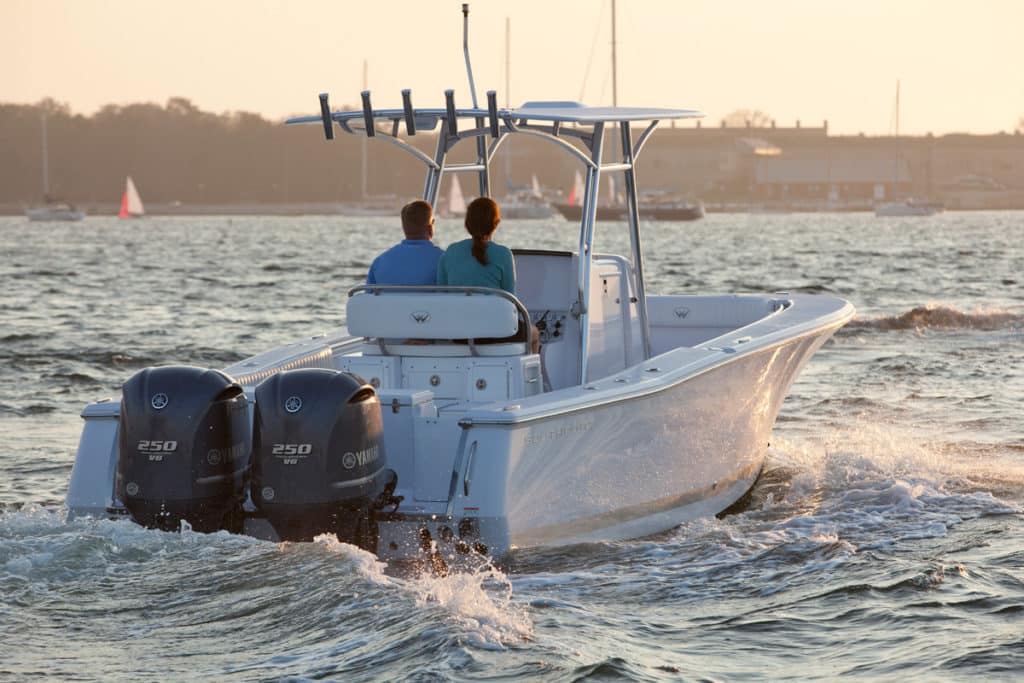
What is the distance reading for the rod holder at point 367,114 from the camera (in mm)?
6676

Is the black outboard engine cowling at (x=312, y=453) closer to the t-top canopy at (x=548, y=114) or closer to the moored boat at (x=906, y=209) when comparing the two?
the t-top canopy at (x=548, y=114)

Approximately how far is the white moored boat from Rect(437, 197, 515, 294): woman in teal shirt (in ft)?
0.56

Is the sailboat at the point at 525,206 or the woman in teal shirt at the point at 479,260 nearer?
the woman in teal shirt at the point at 479,260

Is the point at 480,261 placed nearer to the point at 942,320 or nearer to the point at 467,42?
the point at 467,42

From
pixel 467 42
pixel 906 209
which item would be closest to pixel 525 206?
pixel 906 209

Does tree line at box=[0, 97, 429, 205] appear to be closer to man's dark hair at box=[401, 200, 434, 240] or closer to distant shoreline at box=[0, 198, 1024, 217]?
distant shoreline at box=[0, 198, 1024, 217]

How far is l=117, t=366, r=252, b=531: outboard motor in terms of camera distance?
5.48 m

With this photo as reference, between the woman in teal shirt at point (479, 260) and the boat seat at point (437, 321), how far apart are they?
0.53 ft

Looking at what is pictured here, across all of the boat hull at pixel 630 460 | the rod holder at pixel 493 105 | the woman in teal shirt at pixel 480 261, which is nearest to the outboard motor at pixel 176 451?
the boat hull at pixel 630 460

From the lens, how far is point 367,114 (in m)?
6.71

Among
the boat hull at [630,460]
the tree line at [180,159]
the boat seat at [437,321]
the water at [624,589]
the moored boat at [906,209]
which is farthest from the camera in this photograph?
the tree line at [180,159]

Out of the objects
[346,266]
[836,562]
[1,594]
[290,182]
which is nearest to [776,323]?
[836,562]

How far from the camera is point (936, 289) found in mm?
26016

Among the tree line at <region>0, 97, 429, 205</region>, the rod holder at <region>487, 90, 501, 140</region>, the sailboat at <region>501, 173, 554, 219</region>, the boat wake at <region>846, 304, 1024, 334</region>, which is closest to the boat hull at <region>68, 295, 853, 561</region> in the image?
the rod holder at <region>487, 90, 501, 140</region>
